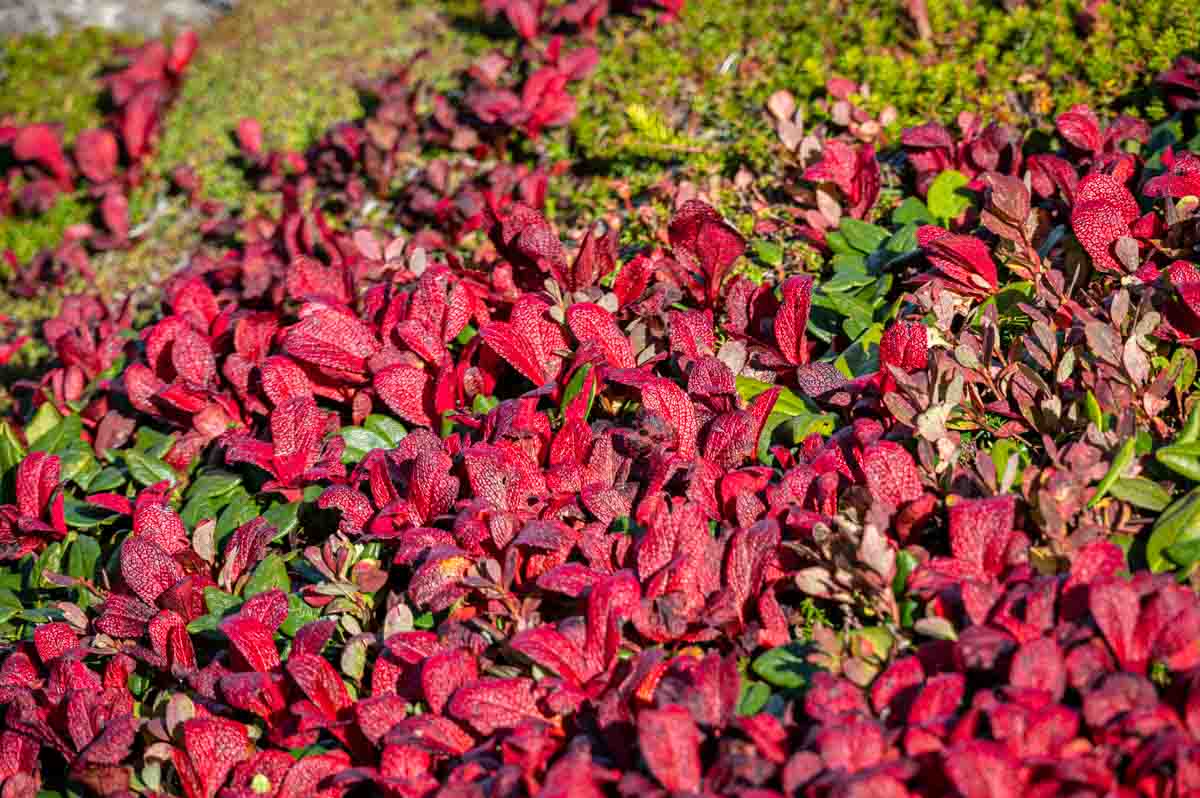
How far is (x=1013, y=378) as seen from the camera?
2479 millimetres

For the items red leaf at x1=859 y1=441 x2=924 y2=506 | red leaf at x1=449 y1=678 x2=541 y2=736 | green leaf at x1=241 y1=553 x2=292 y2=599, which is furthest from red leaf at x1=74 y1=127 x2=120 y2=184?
red leaf at x1=859 y1=441 x2=924 y2=506

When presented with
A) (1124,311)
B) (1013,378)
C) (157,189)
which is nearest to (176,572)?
(1013,378)

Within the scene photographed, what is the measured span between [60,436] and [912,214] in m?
2.70

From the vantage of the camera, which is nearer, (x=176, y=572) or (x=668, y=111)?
(x=176, y=572)

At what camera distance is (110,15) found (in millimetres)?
6324

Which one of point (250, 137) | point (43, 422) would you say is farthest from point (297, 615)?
point (250, 137)

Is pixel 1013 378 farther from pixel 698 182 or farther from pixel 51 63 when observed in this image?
pixel 51 63

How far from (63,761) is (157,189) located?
328 cm

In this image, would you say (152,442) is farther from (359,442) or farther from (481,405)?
(481,405)

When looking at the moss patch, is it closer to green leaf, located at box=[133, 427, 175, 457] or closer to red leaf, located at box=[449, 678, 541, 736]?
green leaf, located at box=[133, 427, 175, 457]

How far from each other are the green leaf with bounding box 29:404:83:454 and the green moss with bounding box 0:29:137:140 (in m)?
2.58

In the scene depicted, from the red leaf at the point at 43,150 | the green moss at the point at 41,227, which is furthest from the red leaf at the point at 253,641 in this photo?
the red leaf at the point at 43,150

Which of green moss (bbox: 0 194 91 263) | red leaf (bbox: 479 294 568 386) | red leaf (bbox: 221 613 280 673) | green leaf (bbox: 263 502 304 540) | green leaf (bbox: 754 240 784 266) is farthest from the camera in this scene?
green moss (bbox: 0 194 91 263)

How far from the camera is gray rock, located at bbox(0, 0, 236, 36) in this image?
6266 mm
